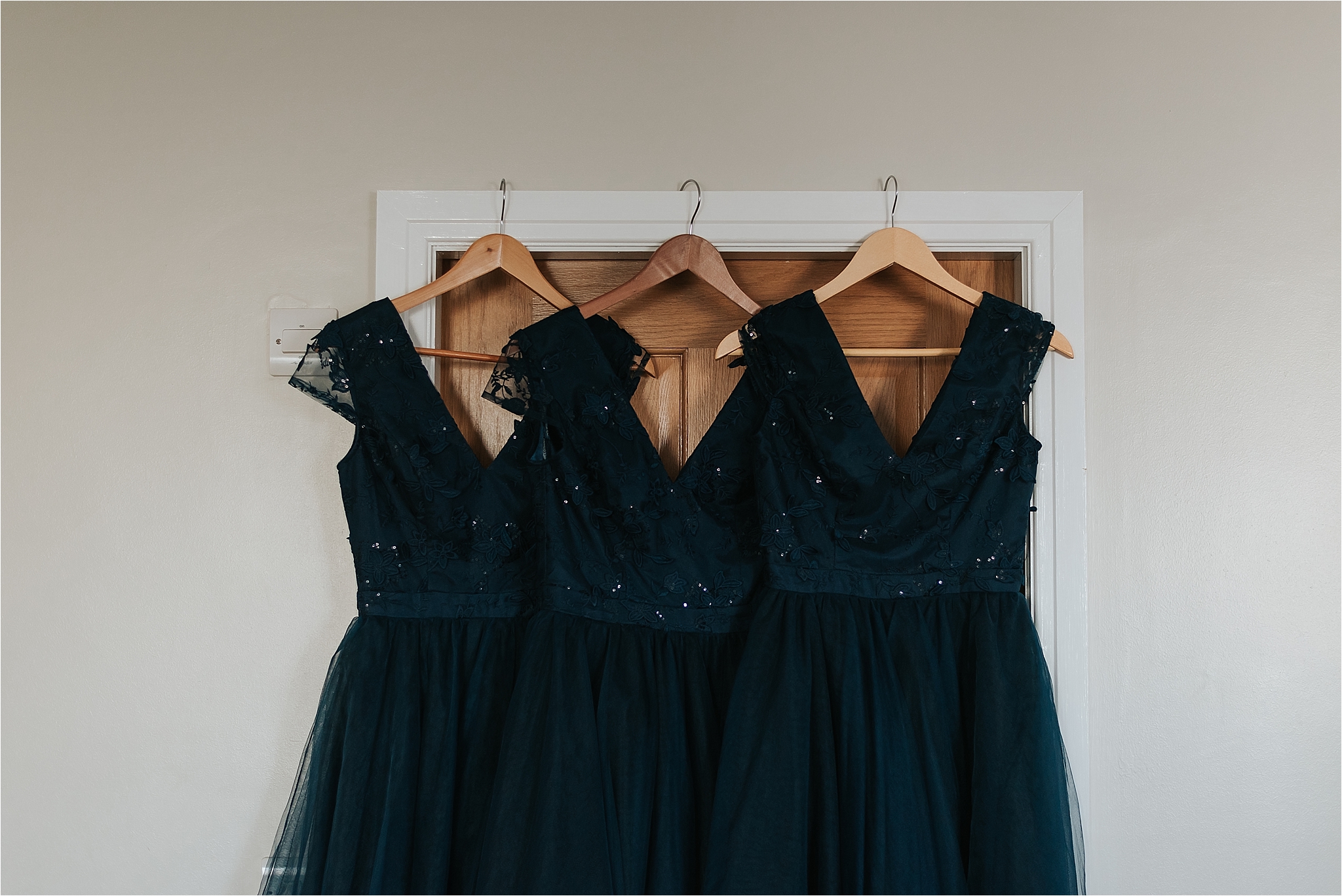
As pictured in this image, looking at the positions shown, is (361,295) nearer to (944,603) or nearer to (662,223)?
(662,223)

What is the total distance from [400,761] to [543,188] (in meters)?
0.79

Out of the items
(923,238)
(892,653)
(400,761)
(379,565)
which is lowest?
(400,761)

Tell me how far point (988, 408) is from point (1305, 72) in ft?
2.31

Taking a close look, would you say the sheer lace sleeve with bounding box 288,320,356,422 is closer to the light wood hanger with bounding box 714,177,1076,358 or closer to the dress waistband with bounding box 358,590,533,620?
the dress waistband with bounding box 358,590,533,620

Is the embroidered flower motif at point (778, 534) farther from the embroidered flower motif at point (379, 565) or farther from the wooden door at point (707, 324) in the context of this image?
the embroidered flower motif at point (379, 565)

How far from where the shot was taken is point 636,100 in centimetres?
110

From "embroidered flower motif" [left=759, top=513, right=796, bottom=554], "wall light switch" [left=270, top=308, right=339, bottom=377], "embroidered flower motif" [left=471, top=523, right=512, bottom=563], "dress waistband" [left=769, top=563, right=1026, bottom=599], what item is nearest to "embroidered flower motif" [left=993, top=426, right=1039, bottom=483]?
"dress waistband" [left=769, top=563, right=1026, bottom=599]

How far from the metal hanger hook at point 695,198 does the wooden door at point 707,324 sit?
74mm

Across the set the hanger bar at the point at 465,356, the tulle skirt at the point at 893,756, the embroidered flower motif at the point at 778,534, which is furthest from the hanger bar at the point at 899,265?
the tulle skirt at the point at 893,756

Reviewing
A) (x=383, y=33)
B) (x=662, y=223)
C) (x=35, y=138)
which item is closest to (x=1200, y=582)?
(x=662, y=223)

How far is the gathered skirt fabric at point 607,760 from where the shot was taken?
860 mm

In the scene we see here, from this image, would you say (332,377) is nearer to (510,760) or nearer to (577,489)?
(577,489)

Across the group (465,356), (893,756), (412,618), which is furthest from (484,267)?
(893,756)

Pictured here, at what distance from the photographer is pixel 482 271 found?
104cm
